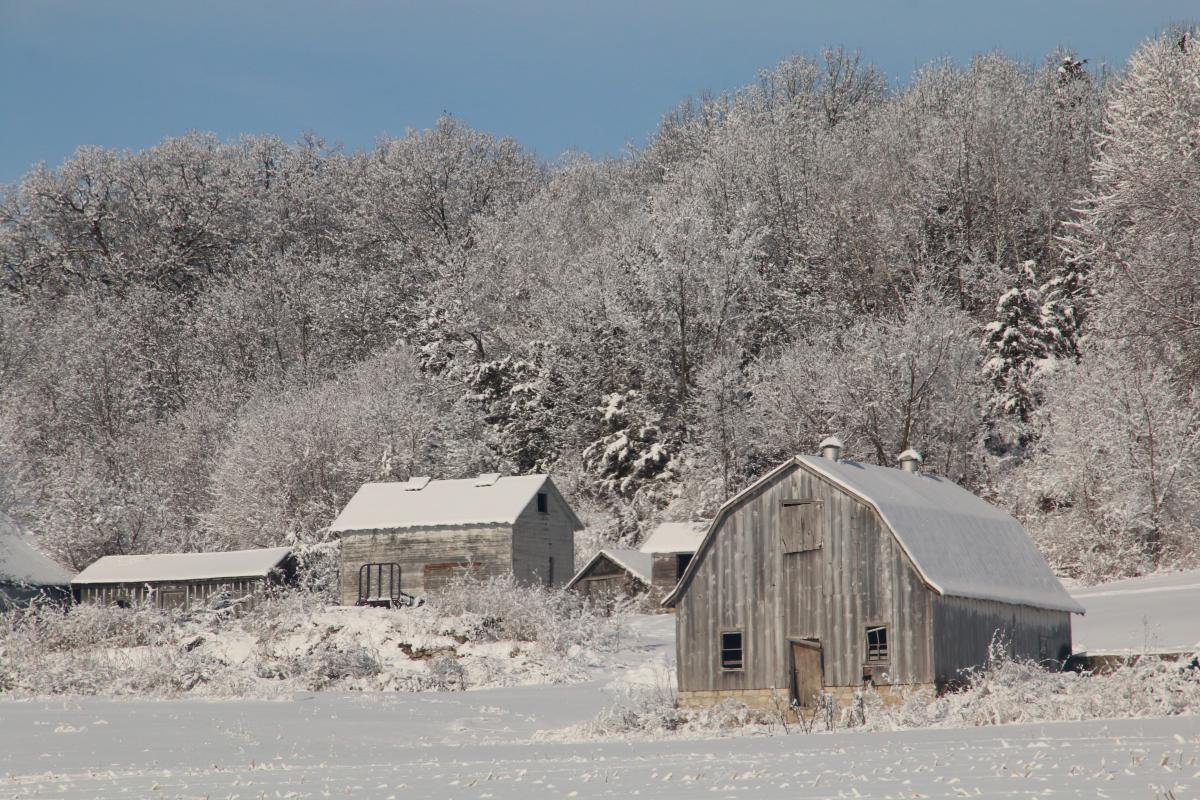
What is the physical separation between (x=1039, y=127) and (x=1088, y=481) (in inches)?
945

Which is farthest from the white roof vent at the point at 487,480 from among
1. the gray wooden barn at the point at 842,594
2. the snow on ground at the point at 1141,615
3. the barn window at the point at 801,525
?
the barn window at the point at 801,525

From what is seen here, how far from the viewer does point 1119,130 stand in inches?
1842

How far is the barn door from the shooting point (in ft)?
91.7

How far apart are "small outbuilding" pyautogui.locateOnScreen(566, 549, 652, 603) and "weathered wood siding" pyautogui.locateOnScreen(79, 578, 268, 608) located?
13200 mm

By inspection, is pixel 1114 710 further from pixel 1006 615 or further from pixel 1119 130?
pixel 1119 130

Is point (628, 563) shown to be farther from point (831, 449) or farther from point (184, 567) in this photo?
point (831, 449)

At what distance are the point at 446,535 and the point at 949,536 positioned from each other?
26510 mm

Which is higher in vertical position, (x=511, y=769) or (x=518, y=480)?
(x=518, y=480)

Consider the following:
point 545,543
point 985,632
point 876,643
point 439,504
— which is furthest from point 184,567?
point 985,632

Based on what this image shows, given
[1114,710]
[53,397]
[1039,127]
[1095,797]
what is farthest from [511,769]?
[53,397]

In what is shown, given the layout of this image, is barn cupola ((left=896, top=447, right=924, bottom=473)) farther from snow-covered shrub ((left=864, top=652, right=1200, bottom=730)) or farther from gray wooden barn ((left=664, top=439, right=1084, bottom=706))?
snow-covered shrub ((left=864, top=652, right=1200, bottom=730))

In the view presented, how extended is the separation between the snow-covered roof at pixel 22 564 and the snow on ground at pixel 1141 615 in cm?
3905

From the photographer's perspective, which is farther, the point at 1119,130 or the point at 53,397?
the point at 53,397

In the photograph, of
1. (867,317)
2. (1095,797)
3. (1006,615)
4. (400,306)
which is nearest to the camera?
(1095,797)
